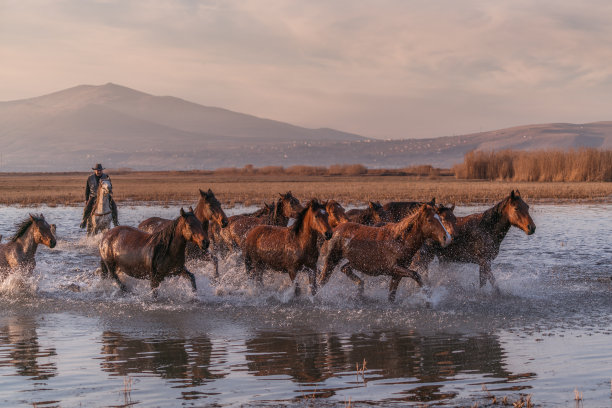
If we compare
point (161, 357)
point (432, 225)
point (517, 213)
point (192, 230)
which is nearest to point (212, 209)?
point (192, 230)

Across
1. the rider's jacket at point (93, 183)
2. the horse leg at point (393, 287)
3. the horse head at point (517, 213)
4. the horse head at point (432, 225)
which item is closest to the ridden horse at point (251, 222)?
the horse leg at point (393, 287)

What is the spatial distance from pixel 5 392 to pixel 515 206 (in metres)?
8.18

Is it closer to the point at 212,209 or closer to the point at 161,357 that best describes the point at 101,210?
the point at 212,209

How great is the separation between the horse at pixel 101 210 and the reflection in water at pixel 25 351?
7791 mm

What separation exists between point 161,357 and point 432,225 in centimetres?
444

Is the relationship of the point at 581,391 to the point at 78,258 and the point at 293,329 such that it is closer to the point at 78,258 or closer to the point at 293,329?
the point at 293,329

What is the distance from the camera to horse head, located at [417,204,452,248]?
10.4 meters

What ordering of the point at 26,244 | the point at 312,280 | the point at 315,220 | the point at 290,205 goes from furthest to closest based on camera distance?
the point at 290,205 < the point at 26,244 < the point at 312,280 < the point at 315,220

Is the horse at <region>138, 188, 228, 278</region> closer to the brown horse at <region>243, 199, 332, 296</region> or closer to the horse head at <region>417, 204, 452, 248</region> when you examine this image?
the brown horse at <region>243, 199, 332, 296</region>

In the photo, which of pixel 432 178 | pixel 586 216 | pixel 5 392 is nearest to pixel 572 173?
pixel 432 178

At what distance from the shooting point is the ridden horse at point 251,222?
13539 mm

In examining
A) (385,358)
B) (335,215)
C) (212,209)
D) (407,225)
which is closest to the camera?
(385,358)

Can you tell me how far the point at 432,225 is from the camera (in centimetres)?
1055

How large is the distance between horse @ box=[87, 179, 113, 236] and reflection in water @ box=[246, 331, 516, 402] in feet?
31.6
